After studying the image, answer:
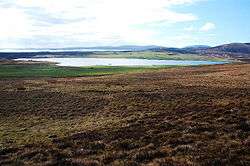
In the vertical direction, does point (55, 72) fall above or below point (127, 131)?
below

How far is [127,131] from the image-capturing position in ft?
90.0

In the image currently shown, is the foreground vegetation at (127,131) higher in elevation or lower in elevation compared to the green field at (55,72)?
higher

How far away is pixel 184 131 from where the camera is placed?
83.3 ft

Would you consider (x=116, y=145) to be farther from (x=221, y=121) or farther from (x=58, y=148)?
(x=221, y=121)

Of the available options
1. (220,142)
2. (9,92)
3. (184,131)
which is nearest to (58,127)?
(184,131)

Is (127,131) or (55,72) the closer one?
(127,131)

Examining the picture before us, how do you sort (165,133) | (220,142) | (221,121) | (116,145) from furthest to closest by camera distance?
(221,121)
(165,133)
(116,145)
(220,142)

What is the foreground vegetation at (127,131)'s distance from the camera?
66.1 ft

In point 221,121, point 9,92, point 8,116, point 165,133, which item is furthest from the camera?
point 9,92

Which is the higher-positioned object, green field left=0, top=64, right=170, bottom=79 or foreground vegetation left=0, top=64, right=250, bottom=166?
foreground vegetation left=0, top=64, right=250, bottom=166

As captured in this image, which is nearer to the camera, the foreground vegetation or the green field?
the foreground vegetation

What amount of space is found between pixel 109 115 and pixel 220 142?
1762cm

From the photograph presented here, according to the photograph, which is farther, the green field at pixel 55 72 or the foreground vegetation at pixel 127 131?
the green field at pixel 55 72

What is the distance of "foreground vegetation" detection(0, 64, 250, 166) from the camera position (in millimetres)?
20156
